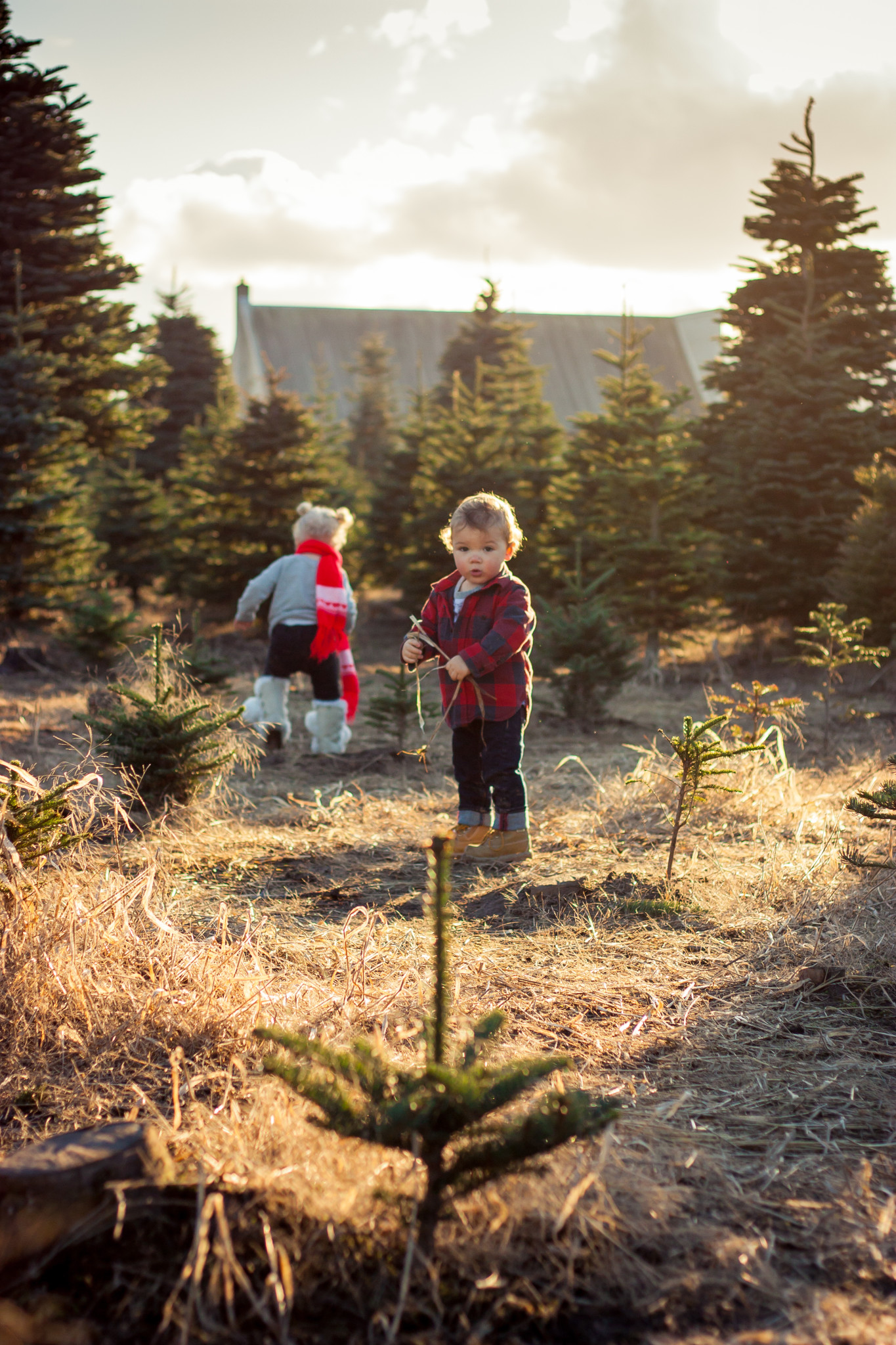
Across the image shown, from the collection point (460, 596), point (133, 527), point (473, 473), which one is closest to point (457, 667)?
point (460, 596)

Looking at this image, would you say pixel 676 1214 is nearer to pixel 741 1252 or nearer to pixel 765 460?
pixel 741 1252

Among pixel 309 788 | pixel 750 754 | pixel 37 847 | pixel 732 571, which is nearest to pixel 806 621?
pixel 732 571

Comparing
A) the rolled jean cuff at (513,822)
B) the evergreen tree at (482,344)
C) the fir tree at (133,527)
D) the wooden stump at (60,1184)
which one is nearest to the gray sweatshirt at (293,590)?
the rolled jean cuff at (513,822)

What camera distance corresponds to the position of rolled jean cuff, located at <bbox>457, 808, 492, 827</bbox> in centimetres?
488

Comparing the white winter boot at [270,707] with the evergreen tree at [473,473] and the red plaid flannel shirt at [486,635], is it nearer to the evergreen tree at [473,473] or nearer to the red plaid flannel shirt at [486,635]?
the red plaid flannel shirt at [486,635]

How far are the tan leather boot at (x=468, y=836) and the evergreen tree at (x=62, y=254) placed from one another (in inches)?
488

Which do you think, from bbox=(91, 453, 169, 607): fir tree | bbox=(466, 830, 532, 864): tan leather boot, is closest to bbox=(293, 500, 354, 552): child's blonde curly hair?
bbox=(466, 830, 532, 864): tan leather boot

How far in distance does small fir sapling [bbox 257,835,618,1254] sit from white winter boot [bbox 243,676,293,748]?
6.13m

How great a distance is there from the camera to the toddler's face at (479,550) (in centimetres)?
446

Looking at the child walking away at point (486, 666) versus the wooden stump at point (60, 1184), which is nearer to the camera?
the wooden stump at point (60, 1184)

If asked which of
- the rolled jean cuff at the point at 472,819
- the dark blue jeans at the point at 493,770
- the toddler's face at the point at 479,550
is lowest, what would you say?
the rolled jean cuff at the point at 472,819

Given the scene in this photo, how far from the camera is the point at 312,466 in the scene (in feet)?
53.0

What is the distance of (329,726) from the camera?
786 centimetres

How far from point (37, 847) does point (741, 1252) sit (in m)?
2.07
